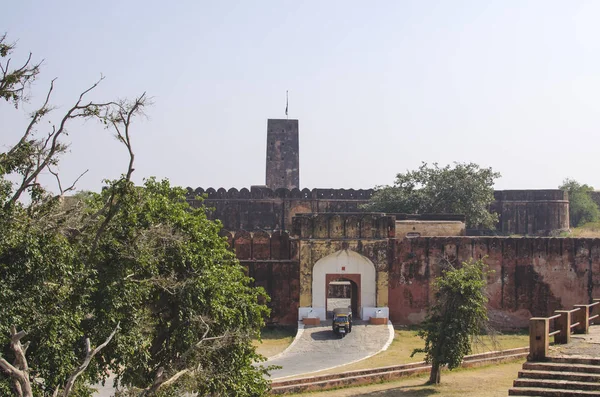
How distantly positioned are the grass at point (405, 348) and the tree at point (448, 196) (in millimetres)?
11899

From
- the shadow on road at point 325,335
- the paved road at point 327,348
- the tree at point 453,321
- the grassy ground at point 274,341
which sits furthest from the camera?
the shadow on road at point 325,335

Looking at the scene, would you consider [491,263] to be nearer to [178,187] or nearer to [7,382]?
[178,187]

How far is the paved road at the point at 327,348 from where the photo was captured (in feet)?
64.2

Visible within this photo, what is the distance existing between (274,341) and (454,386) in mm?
6694

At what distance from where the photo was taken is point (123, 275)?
12781mm

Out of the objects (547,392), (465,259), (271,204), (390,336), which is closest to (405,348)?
(390,336)

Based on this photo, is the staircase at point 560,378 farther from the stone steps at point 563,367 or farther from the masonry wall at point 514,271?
the masonry wall at point 514,271

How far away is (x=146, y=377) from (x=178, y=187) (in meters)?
3.32

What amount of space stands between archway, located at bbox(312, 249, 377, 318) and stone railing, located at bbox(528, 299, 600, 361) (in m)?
10.2

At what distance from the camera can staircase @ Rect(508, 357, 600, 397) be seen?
11359mm

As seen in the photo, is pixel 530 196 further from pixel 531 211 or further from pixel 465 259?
pixel 465 259

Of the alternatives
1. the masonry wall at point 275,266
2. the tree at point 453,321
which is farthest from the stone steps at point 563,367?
the masonry wall at point 275,266

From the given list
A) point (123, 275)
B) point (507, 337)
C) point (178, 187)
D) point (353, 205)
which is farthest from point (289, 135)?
point (123, 275)

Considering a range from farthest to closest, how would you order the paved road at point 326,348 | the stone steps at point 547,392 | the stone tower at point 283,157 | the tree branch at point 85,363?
1. the stone tower at point 283,157
2. the paved road at point 326,348
3. the stone steps at point 547,392
4. the tree branch at point 85,363
